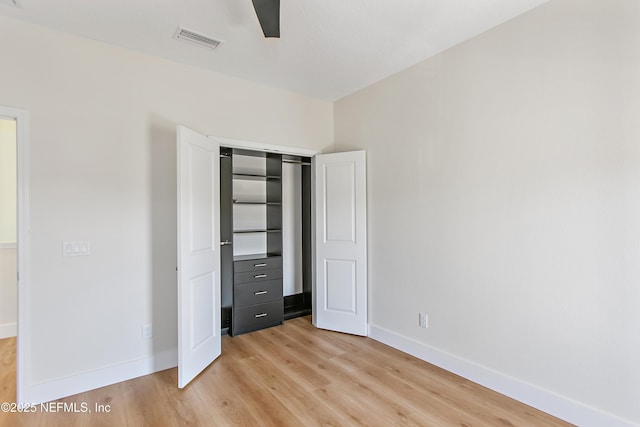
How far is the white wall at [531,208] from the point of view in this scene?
6.12 ft

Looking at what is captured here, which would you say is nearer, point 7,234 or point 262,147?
point 262,147

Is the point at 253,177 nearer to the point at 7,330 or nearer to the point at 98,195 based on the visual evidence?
the point at 98,195

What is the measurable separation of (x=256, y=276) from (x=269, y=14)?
2855mm

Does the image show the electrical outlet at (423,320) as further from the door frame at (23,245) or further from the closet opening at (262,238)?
the door frame at (23,245)

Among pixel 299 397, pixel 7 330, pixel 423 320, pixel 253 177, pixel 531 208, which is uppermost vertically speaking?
pixel 253 177

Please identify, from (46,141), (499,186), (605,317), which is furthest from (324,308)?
(46,141)

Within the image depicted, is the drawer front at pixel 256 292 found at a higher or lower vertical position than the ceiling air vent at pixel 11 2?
lower

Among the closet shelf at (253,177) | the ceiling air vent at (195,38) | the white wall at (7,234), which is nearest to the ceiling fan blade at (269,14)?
the ceiling air vent at (195,38)

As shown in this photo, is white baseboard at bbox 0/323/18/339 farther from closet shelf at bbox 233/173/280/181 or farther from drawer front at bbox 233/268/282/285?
closet shelf at bbox 233/173/280/181

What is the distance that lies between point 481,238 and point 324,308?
2012 mm

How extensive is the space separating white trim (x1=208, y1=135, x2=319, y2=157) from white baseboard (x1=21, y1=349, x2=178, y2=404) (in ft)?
6.79

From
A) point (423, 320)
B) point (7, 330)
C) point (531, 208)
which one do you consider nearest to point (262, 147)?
point (423, 320)

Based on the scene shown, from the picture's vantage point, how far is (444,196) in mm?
2801

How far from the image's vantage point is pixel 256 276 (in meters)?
3.74
